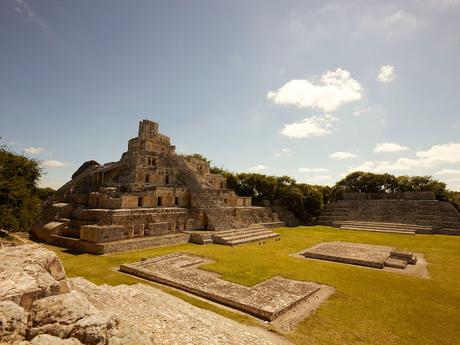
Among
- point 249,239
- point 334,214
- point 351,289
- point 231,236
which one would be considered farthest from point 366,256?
point 334,214

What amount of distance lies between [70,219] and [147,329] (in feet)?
60.5

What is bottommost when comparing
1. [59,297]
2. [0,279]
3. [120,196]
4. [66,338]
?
[66,338]

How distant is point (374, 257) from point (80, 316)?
16.7 metres

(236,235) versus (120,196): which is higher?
(120,196)

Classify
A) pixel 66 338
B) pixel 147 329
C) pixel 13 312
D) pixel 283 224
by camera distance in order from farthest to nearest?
pixel 283 224 → pixel 147 329 → pixel 66 338 → pixel 13 312

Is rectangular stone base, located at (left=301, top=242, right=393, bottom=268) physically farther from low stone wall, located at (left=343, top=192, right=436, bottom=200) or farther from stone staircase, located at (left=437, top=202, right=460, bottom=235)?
low stone wall, located at (left=343, top=192, right=436, bottom=200)

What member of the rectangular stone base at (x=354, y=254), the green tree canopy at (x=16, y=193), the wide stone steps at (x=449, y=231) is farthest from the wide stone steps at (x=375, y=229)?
the green tree canopy at (x=16, y=193)

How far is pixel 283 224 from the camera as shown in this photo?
35.7 meters

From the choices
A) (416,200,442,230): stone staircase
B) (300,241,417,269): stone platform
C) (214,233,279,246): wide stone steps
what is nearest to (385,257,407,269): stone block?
(300,241,417,269): stone platform

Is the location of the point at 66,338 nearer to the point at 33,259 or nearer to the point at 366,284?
the point at 33,259

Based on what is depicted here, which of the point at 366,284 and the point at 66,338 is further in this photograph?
the point at 366,284

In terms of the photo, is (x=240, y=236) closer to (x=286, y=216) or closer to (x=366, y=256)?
(x=366, y=256)

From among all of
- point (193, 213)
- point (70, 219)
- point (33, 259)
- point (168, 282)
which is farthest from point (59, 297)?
A: point (193, 213)

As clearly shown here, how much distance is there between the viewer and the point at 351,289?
37.5ft
